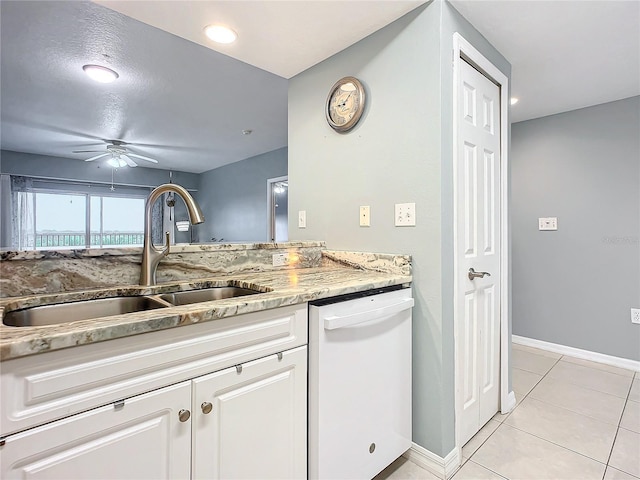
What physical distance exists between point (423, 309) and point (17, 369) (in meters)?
1.42

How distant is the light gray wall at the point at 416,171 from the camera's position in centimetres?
148

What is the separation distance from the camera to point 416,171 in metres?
1.55

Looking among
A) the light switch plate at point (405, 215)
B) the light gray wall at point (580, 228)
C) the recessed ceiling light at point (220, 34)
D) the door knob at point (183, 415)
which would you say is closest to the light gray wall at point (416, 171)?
the light switch plate at point (405, 215)

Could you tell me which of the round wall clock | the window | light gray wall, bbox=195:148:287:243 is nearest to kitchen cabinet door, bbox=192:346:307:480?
the round wall clock

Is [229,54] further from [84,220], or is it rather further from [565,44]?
[84,220]

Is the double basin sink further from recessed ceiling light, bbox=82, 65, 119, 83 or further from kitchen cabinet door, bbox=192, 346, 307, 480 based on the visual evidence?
recessed ceiling light, bbox=82, 65, 119, 83

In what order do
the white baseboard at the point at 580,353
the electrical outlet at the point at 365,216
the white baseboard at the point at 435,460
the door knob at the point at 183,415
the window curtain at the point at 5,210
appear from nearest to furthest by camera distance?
the door knob at the point at 183,415 < the white baseboard at the point at 435,460 < the electrical outlet at the point at 365,216 < the white baseboard at the point at 580,353 < the window curtain at the point at 5,210

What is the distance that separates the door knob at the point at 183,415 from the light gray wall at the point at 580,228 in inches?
129

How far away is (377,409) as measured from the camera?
53.5 inches

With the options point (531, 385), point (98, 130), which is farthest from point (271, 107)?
point (531, 385)

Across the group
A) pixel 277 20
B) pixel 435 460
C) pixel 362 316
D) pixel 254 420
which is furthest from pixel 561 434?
pixel 277 20

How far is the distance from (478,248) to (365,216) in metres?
0.63

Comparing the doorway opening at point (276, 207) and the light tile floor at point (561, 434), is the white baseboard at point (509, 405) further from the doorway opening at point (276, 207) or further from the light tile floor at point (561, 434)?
the doorway opening at point (276, 207)

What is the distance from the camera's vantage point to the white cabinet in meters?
0.67
